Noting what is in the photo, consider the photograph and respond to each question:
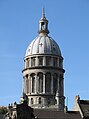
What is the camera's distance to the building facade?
490ft

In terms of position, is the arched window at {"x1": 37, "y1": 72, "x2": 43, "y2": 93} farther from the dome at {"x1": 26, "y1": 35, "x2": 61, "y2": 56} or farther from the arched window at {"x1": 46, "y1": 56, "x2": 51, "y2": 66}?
the dome at {"x1": 26, "y1": 35, "x2": 61, "y2": 56}

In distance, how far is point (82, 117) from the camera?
128 meters

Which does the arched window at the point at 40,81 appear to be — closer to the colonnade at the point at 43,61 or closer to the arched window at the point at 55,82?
the colonnade at the point at 43,61

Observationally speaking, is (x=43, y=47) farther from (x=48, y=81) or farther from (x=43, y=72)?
(x=48, y=81)

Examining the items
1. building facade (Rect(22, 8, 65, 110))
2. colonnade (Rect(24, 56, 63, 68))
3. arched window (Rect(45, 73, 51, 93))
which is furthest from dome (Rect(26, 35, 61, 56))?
arched window (Rect(45, 73, 51, 93))

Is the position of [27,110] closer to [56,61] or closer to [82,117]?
[82,117]

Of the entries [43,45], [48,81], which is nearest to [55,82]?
[48,81]

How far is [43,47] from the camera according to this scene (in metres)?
154

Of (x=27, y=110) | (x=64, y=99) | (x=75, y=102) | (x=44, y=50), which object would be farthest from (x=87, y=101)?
(x=27, y=110)

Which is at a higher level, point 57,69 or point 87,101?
point 57,69

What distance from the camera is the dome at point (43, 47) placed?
154125 millimetres

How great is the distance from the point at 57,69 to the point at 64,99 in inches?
365

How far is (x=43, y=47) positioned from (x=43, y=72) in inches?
303

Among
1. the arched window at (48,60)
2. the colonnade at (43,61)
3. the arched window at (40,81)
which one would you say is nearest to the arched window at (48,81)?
the arched window at (40,81)
